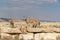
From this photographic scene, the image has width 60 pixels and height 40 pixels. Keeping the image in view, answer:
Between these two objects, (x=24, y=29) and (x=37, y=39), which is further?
(x=24, y=29)

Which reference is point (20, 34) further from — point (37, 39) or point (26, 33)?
point (37, 39)

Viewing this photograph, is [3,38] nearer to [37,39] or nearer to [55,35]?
[37,39]

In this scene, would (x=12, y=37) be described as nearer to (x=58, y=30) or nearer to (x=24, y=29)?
(x=24, y=29)

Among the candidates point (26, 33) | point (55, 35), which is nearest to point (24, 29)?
point (26, 33)

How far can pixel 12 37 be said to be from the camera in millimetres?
7207

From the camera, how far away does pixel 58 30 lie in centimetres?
739

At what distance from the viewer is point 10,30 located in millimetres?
7484

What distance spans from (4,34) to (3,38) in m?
0.15

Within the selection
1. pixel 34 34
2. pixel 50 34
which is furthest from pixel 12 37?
pixel 50 34

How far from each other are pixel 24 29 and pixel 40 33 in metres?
0.65

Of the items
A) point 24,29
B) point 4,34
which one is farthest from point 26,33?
point 4,34

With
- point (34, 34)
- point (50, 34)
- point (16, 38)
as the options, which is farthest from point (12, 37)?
point (50, 34)

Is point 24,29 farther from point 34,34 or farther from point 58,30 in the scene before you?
point 58,30

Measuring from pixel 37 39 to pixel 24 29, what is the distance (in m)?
0.74
